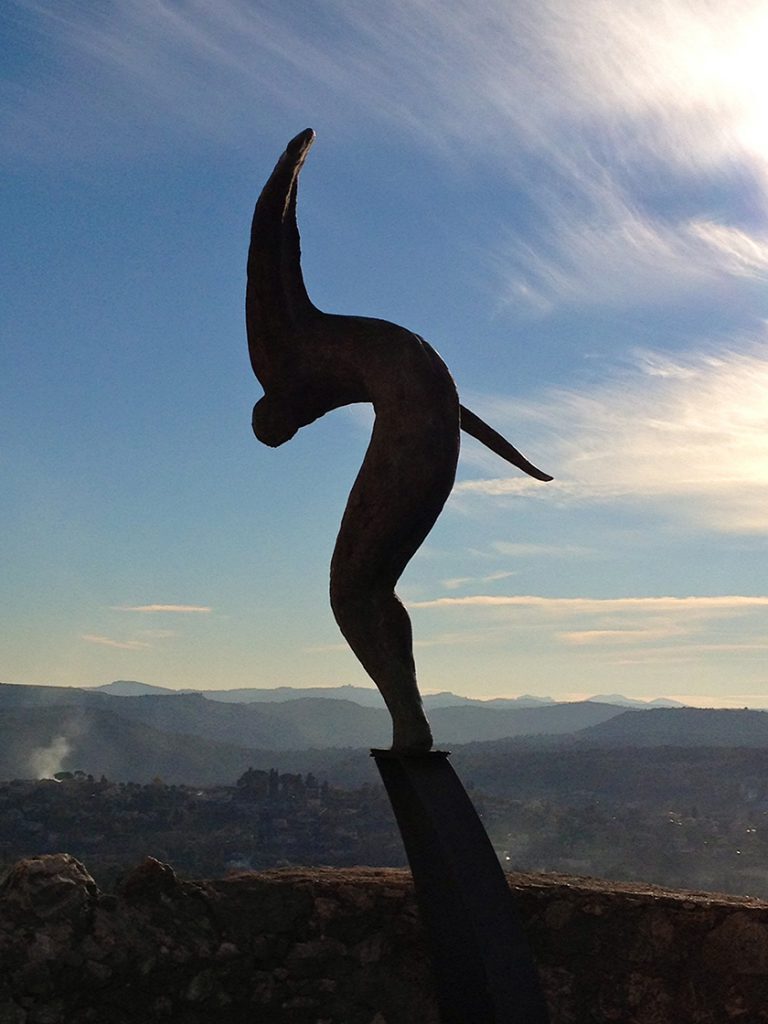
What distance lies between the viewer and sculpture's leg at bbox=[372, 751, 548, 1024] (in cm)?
506

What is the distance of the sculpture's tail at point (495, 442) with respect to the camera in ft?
22.6

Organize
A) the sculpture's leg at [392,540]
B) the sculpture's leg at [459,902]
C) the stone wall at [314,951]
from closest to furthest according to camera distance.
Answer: the sculpture's leg at [459,902]
the sculpture's leg at [392,540]
the stone wall at [314,951]

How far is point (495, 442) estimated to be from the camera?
6.98m

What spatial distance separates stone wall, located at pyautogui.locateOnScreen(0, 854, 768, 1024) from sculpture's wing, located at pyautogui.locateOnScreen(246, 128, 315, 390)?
3.42m

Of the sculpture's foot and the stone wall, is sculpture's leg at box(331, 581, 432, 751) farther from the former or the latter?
the stone wall

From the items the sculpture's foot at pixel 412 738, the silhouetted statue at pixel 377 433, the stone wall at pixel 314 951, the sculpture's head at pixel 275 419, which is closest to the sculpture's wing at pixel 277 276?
the silhouetted statue at pixel 377 433

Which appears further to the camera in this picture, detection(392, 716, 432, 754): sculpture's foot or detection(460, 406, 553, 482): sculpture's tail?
detection(460, 406, 553, 482): sculpture's tail

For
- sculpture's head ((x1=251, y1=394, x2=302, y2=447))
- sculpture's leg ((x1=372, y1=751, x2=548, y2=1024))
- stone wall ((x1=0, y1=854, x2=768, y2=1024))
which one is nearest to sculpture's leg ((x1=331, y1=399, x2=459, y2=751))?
sculpture's leg ((x1=372, y1=751, x2=548, y2=1024))

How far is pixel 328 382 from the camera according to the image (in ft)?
Result: 20.3

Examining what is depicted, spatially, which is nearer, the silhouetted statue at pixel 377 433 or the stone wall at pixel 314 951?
the silhouetted statue at pixel 377 433

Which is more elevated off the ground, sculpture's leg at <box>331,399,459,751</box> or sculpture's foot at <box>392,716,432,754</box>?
sculpture's leg at <box>331,399,459,751</box>

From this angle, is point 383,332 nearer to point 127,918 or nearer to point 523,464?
point 523,464

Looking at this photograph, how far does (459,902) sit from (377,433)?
2533 millimetres

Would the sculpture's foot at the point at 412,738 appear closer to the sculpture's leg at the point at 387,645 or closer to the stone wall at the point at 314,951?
the sculpture's leg at the point at 387,645
